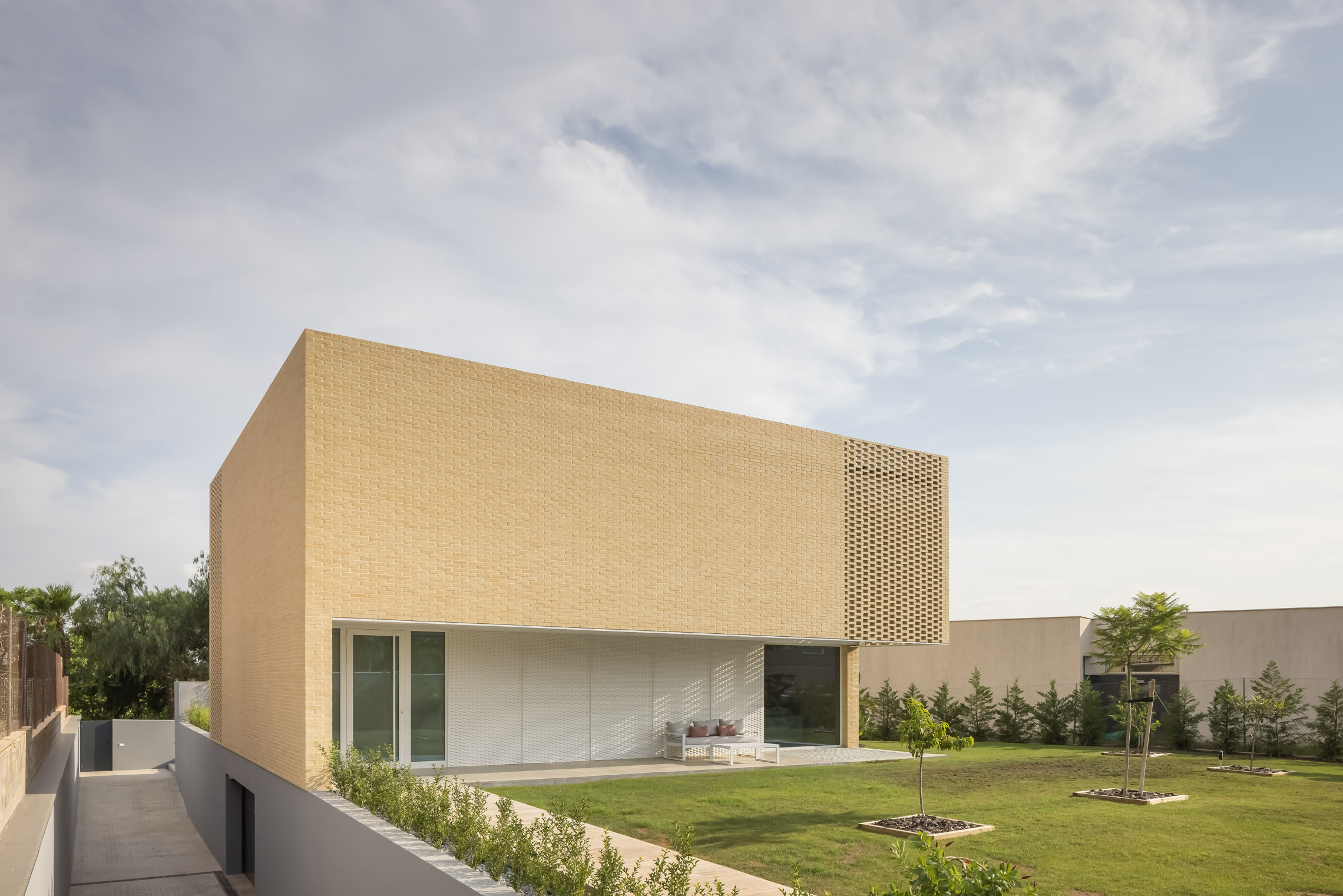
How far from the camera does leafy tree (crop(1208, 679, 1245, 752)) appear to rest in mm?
22016

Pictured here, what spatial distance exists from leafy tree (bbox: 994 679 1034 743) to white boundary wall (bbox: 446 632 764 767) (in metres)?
8.85

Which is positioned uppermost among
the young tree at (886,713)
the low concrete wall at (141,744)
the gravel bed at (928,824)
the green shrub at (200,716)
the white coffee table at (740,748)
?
the gravel bed at (928,824)

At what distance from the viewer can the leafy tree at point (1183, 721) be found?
74.9 ft

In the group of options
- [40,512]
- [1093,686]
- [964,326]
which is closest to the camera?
[964,326]

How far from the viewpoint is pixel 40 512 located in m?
32.4

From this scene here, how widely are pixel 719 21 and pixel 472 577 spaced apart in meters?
8.22

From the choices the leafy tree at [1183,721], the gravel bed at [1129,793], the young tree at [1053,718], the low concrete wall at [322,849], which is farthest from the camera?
the young tree at [1053,718]

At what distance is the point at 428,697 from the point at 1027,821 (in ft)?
30.8

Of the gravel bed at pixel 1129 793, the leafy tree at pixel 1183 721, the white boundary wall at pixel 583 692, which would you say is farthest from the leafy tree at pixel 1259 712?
the white boundary wall at pixel 583 692

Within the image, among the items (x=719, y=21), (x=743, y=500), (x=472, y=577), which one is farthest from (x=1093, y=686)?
(x=719, y=21)

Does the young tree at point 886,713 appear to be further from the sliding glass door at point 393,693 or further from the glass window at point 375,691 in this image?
the glass window at point 375,691

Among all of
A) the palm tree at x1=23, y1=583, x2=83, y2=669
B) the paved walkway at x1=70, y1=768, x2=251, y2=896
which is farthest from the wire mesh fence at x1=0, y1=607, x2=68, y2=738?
the palm tree at x1=23, y1=583, x2=83, y2=669

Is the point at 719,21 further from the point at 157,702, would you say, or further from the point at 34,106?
the point at 157,702

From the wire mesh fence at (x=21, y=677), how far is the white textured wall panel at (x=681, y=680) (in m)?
10.4
